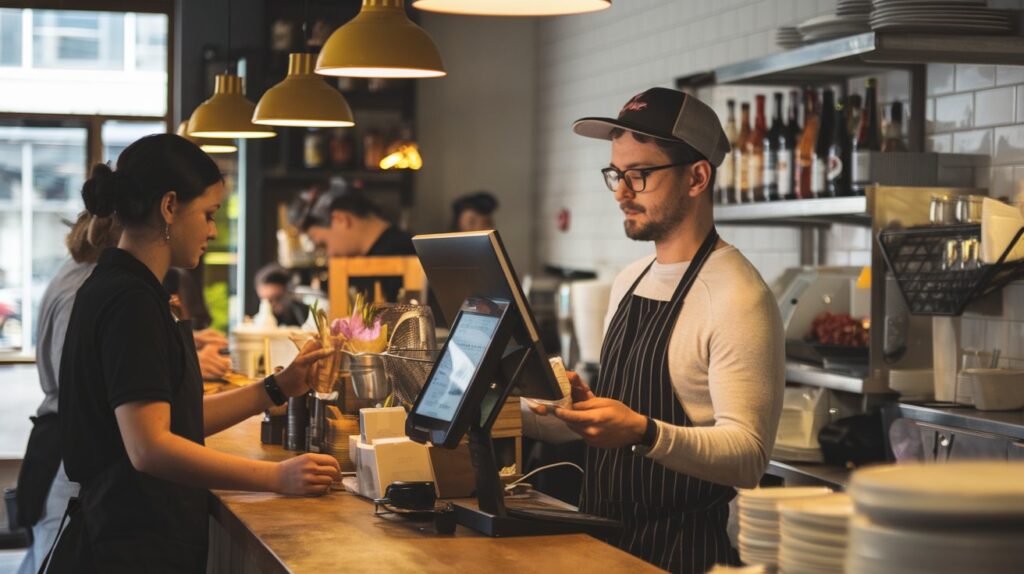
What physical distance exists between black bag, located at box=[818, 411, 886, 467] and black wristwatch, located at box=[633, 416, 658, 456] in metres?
1.77

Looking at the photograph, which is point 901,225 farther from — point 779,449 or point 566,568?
point 566,568

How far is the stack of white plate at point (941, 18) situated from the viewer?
12.5ft

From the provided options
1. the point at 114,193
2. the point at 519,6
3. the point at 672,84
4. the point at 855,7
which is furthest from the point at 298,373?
the point at 672,84

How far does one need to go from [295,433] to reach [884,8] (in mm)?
2145

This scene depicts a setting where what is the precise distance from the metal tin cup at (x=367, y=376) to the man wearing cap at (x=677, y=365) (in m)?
0.59

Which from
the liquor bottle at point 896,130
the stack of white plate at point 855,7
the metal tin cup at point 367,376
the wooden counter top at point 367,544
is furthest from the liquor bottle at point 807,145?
the wooden counter top at point 367,544

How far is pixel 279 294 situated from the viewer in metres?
7.71

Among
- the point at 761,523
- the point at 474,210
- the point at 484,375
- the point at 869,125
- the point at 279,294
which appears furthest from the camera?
the point at 474,210

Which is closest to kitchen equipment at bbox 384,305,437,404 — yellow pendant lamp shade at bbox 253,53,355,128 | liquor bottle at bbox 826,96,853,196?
yellow pendant lamp shade at bbox 253,53,355,128

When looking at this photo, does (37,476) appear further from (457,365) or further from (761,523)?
(761,523)

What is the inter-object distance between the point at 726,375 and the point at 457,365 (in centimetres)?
60

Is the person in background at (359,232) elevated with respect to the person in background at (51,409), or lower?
elevated

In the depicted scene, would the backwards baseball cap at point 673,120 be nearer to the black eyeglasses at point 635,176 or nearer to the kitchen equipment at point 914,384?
the black eyeglasses at point 635,176

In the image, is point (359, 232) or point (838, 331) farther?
point (359, 232)
